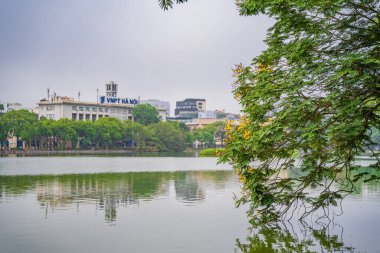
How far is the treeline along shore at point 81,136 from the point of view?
96.1 metres

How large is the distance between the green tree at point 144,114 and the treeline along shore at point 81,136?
36.9ft

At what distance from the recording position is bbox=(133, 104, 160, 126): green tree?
14762cm

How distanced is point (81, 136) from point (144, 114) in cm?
3882

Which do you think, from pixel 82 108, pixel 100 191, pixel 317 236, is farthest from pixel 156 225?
pixel 82 108

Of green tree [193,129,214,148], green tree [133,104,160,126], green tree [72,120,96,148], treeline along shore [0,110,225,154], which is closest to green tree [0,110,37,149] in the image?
treeline along shore [0,110,225,154]

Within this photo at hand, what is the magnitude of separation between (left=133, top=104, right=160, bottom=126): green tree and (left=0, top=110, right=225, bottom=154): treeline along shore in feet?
36.9

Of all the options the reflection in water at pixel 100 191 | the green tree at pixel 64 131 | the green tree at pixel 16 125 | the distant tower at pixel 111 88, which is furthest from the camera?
the distant tower at pixel 111 88

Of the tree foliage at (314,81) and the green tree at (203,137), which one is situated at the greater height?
the green tree at (203,137)

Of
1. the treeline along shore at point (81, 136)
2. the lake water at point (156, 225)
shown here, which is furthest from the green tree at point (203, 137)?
the lake water at point (156, 225)

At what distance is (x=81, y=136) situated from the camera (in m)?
111

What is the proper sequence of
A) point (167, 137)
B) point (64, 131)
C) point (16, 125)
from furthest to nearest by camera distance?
point (167, 137) → point (64, 131) → point (16, 125)

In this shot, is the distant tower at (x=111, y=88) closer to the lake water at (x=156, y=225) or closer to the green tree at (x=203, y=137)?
the green tree at (x=203, y=137)

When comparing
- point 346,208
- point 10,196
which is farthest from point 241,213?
point 10,196

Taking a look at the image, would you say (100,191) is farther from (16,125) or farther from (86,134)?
(86,134)
